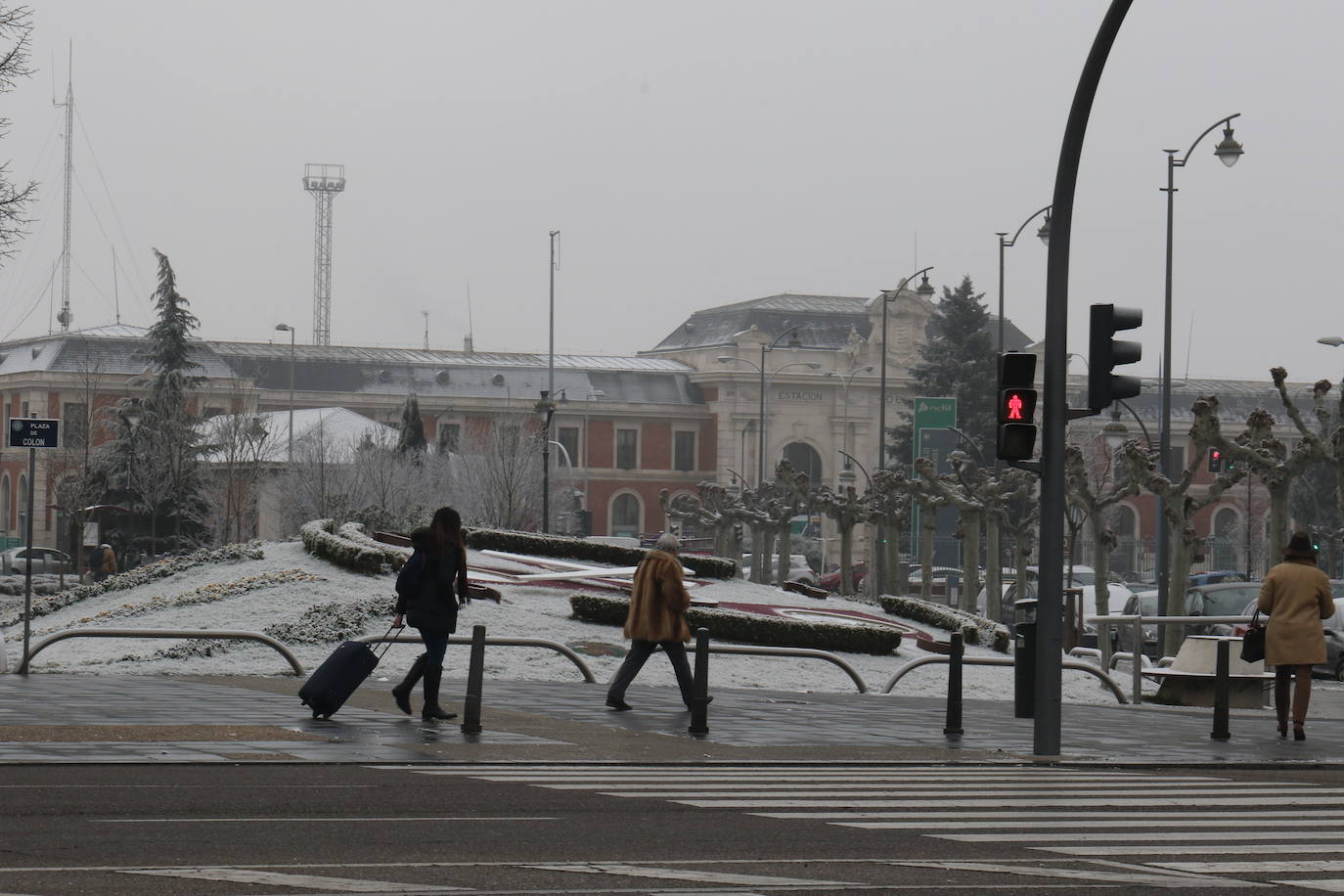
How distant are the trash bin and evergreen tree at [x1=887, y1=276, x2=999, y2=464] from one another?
233 feet

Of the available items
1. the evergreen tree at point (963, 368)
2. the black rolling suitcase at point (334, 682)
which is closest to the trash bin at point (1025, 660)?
the black rolling suitcase at point (334, 682)

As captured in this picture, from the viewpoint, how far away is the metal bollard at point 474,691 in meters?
14.3

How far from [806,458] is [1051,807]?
95.5m

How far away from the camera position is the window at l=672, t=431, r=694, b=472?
353 feet

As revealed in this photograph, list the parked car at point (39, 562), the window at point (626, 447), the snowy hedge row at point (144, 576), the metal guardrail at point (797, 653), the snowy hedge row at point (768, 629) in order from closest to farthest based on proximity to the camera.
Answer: the metal guardrail at point (797, 653), the snowy hedge row at point (768, 629), the snowy hedge row at point (144, 576), the parked car at point (39, 562), the window at point (626, 447)

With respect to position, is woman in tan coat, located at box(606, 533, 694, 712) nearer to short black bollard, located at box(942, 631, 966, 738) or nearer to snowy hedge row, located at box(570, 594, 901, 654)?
short black bollard, located at box(942, 631, 966, 738)

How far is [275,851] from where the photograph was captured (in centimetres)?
818

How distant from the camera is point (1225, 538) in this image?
10250 centimetres

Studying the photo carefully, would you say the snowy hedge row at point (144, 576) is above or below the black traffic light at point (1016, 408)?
below

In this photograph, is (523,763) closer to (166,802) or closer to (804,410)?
(166,802)

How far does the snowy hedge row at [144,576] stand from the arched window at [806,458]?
74.9 meters

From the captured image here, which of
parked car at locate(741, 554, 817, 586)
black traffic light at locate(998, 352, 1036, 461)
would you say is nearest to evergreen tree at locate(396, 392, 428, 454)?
parked car at locate(741, 554, 817, 586)

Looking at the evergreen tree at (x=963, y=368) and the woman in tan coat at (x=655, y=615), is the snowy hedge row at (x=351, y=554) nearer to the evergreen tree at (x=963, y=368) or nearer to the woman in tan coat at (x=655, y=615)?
the woman in tan coat at (x=655, y=615)

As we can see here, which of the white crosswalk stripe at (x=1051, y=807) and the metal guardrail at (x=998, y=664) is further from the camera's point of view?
the metal guardrail at (x=998, y=664)
